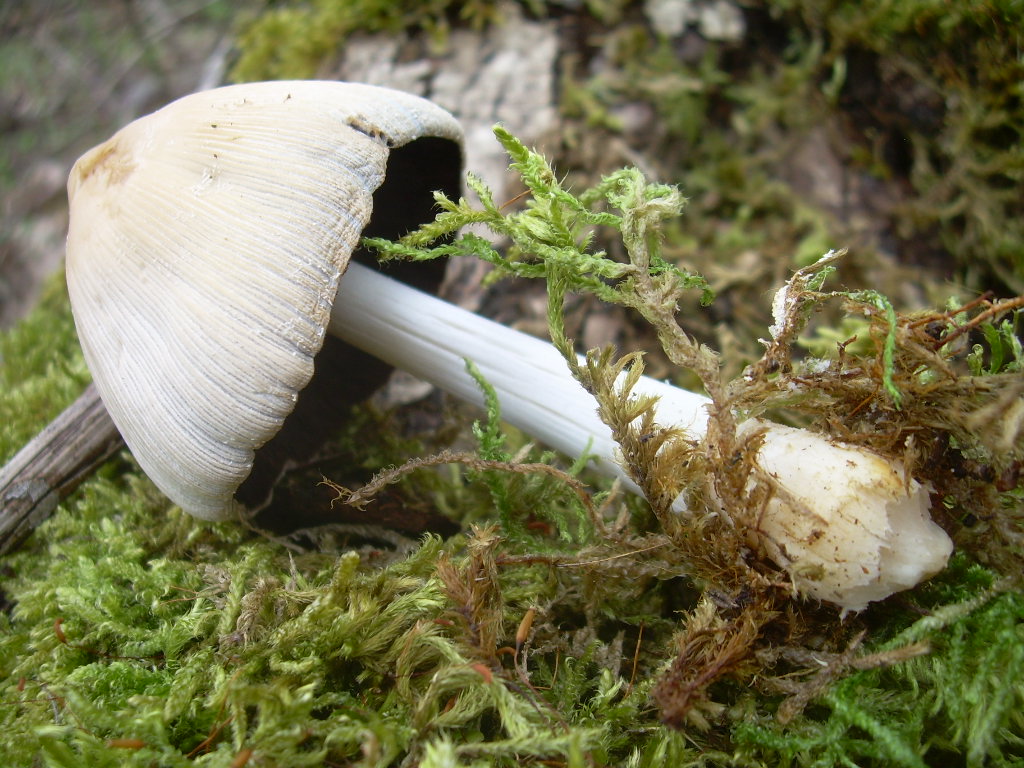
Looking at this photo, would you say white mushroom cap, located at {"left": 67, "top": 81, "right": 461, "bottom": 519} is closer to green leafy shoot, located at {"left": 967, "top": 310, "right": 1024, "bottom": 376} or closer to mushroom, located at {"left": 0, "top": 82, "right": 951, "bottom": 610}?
mushroom, located at {"left": 0, "top": 82, "right": 951, "bottom": 610}

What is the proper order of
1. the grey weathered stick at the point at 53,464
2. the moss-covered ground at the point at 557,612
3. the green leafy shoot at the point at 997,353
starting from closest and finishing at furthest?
the moss-covered ground at the point at 557,612 < the green leafy shoot at the point at 997,353 < the grey weathered stick at the point at 53,464

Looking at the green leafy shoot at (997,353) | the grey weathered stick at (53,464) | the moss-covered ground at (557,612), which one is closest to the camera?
the moss-covered ground at (557,612)

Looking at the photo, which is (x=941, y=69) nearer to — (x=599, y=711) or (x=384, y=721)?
(x=599, y=711)

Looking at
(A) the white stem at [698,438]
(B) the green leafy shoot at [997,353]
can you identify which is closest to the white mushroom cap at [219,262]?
(A) the white stem at [698,438]

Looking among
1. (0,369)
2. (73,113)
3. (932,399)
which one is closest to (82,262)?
(0,369)

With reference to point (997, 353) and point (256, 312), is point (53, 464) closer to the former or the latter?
point (256, 312)

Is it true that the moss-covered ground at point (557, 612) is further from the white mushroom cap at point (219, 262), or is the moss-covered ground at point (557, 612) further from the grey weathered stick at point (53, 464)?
the white mushroom cap at point (219, 262)

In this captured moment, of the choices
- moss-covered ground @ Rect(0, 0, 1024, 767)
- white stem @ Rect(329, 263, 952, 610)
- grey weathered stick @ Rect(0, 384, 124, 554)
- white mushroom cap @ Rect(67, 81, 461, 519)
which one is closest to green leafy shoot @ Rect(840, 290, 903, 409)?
moss-covered ground @ Rect(0, 0, 1024, 767)
